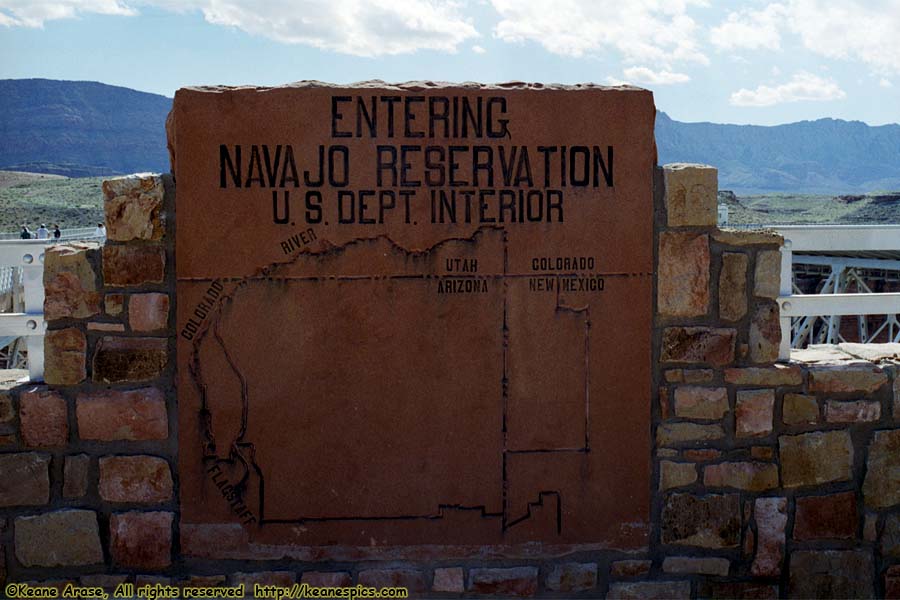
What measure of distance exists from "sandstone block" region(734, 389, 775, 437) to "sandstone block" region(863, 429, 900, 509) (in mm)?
517

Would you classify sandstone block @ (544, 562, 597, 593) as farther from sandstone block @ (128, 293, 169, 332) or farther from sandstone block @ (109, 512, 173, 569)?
sandstone block @ (128, 293, 169, 332)

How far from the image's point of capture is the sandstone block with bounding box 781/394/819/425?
12.7 feet

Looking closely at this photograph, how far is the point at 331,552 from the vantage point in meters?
3.75

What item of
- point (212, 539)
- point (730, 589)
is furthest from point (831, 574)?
point (212, 539)

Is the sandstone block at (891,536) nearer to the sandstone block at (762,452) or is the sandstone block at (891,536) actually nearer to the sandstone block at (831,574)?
the sandstone block at (831,574)

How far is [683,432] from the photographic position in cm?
383

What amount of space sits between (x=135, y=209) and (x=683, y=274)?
233cm

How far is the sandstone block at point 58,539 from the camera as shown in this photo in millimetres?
3666

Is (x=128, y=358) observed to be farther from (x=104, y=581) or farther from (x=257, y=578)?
(x=257, y=578)

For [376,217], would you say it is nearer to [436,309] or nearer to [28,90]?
[436,309]

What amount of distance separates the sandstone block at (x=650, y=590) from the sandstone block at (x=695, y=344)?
98cm

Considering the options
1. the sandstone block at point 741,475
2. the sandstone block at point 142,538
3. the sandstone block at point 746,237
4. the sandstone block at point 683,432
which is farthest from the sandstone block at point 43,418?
the sandstone block at point 746,237

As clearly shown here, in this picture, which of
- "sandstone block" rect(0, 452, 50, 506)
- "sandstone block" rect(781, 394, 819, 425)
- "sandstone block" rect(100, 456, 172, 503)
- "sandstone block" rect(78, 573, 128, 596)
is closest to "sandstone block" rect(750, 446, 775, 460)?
"sandstone block" rect(781, 394, 819, 425)

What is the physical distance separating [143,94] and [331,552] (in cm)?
15823
